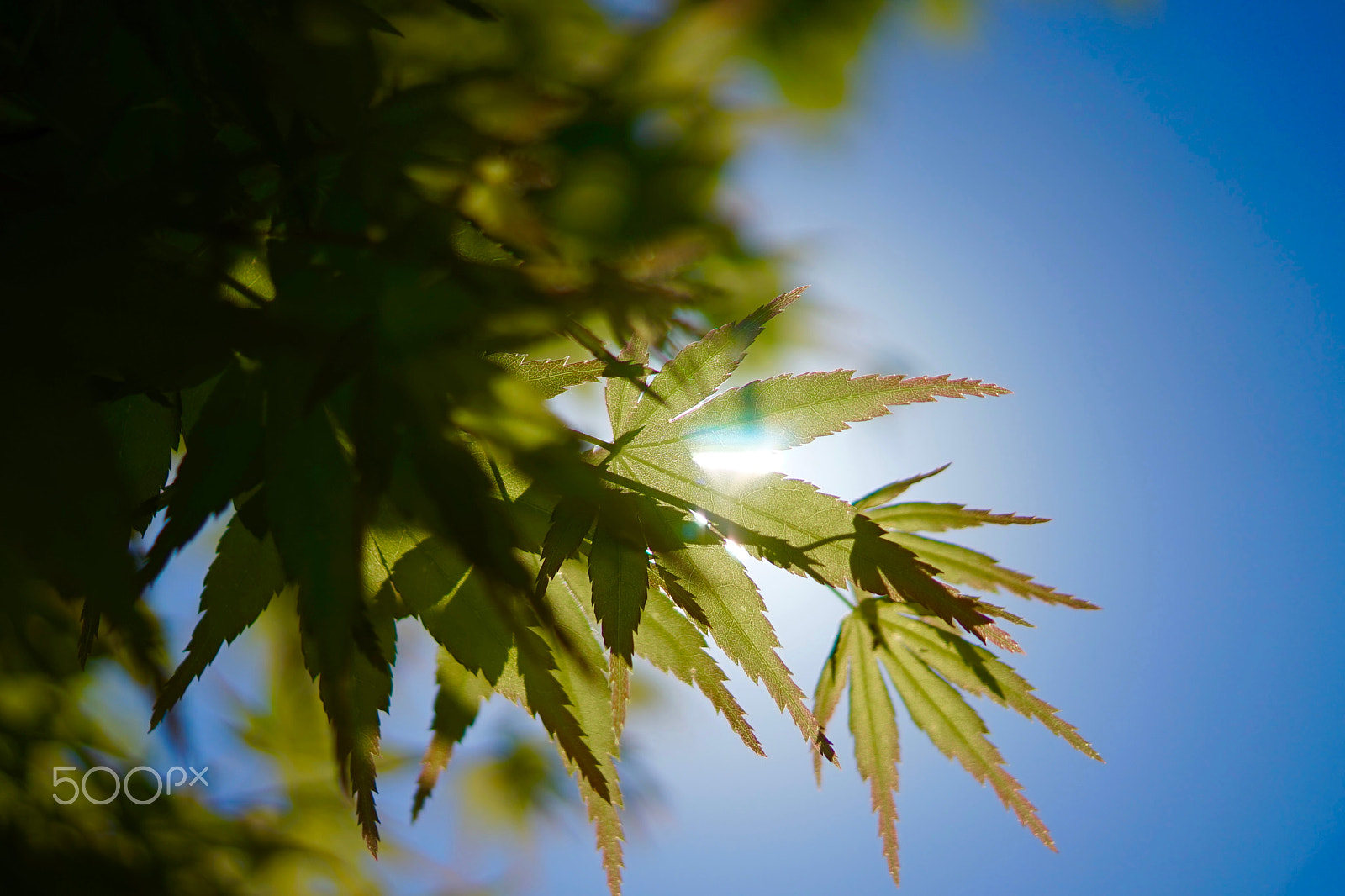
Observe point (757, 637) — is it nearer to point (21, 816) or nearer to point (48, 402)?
point (48, 402)

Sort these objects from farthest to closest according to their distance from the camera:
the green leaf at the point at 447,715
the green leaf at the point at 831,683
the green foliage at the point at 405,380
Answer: the green leaf at the point at 831,683, the green leaf at the point at 447,715, the green foliage at the point at 405,380

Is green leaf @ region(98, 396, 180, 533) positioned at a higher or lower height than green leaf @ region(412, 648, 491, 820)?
higher

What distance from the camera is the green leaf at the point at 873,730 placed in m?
0.68

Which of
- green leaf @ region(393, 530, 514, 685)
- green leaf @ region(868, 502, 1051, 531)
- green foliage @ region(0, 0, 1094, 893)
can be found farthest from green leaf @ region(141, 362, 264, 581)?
green leaf @ region(868, 502, 1051, 531)

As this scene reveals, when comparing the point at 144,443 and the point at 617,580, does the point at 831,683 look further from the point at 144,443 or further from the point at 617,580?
the point at 144,443

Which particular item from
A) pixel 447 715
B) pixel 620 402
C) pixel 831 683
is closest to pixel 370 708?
pixel 447 715

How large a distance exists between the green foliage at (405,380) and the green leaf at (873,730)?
109 millimetres

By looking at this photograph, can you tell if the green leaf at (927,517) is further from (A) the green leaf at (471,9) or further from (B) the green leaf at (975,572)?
(A) the green leaf at (471,9)

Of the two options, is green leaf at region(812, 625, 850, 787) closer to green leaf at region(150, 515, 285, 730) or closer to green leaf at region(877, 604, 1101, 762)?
green leaf at region(877, 604, 1101, 762)

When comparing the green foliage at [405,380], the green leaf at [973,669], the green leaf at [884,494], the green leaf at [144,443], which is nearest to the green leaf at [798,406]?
the green foliage at [405,380]

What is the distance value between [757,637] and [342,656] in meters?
0.30

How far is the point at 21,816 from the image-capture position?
84 centimetres

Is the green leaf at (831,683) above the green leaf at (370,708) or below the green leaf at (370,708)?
above

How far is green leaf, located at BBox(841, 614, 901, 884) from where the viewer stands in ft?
2.24
